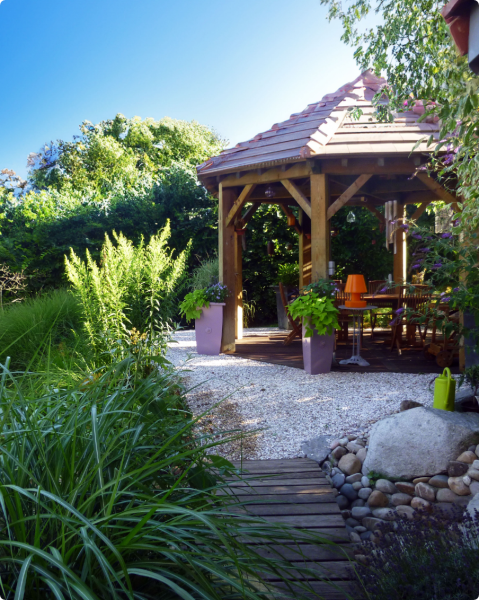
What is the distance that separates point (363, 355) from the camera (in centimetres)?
698

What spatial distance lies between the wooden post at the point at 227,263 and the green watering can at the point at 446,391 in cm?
425

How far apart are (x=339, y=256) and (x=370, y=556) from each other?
388 inches

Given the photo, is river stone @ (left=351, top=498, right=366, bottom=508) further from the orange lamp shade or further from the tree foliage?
the orange lamp shade

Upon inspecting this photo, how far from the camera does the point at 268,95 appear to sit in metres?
27.3

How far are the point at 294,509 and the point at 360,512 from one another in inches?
21.5

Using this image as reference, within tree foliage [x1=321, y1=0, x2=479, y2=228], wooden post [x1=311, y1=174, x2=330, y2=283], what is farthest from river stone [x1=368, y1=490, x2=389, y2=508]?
wooden post [x1=311, y1=174, x2=330, y2=283]

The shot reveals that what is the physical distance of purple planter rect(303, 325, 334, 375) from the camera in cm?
582

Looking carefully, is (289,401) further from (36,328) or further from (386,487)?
(36,328)

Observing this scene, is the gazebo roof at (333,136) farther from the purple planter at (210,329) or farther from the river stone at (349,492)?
the river stone at (349,492)

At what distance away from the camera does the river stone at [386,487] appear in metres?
2.68

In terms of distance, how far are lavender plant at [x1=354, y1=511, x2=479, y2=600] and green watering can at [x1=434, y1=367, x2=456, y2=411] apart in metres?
1.81

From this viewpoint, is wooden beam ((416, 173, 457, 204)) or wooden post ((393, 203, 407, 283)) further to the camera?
wooden post ((393, 203, 407, 283))

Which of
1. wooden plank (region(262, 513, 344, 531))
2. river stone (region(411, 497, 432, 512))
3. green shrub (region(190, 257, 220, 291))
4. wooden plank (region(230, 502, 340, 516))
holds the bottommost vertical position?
river stone (region(411, 497, 432, 512))

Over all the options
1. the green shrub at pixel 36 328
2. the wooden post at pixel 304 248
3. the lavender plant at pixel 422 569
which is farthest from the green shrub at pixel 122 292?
the wooden post at pixel 304 248
